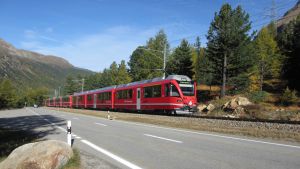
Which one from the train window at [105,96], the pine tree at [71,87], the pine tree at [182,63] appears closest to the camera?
the train window at [105,96]

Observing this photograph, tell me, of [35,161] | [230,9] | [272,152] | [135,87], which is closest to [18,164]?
[35,161]

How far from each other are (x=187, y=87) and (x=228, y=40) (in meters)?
15.4

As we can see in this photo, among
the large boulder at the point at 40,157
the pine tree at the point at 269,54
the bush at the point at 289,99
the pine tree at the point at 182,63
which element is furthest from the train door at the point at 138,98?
the pine tree at the point at 269,54

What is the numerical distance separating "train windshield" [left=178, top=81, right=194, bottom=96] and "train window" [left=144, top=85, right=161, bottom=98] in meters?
2.21

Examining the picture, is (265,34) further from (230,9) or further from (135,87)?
(135,87)

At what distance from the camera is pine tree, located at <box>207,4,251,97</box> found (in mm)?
39375

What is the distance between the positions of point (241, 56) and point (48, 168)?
36.7 m

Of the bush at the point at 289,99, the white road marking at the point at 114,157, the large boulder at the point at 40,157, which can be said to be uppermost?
the bush at the point at 289,99

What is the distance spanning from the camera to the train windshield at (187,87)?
26.7 m

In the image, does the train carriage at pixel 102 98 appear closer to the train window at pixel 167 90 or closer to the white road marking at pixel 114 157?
the train window at pixel 167 90

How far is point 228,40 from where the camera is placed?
39938 millimetres

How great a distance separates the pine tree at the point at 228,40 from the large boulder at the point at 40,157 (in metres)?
34.0

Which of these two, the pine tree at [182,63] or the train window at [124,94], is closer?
the train window at [124,94]

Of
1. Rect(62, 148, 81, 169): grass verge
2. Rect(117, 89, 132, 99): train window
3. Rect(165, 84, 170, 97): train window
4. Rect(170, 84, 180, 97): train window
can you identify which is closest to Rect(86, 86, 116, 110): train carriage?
Rect(117, 89, 132, 99): train window
